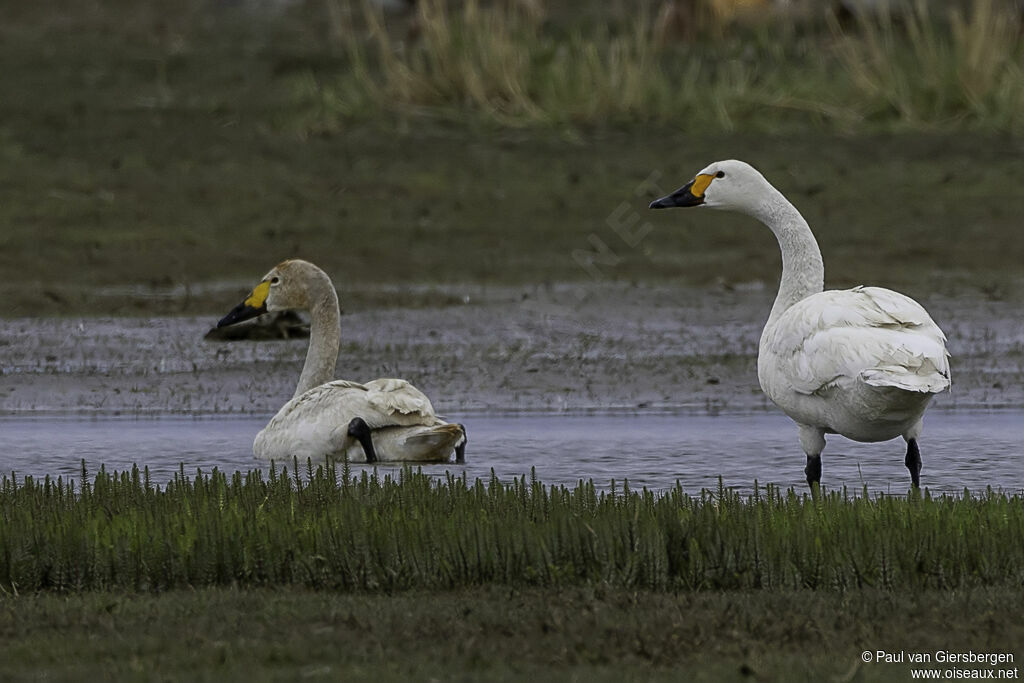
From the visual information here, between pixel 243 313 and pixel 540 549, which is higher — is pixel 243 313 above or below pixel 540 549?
→ above

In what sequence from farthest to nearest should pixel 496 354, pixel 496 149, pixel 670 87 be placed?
pixel 670 87
pixel 496 149
pixel 496 354

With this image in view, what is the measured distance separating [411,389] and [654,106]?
11463 millimetres

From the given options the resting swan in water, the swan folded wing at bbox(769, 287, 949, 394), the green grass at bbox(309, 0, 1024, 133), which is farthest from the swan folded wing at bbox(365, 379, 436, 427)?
the green grass at bbox(309, 0, 1024, 133)

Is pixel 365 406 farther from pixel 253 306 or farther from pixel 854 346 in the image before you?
pixel 854 346

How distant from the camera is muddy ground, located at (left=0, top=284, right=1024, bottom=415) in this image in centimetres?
1107

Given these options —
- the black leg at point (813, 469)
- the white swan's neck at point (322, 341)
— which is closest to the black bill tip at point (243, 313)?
the white swan's neck at point (322, 341)

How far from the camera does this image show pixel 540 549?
6.05 m

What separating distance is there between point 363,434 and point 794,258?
2200 millimetres

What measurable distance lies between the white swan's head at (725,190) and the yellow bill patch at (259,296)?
2665 millimetres

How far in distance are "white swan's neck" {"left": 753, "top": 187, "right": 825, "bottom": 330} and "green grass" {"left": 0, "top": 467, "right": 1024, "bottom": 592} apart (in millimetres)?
2278

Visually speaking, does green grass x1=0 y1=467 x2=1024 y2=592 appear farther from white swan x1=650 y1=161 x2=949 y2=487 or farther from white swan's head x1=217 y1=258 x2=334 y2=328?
white swan's head x1=217 y1=258 x2=334 y2=328

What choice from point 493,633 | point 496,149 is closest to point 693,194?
point 493,633

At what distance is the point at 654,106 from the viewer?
2008 centimetres

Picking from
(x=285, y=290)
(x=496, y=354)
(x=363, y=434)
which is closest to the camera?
(x=363, y=434)
